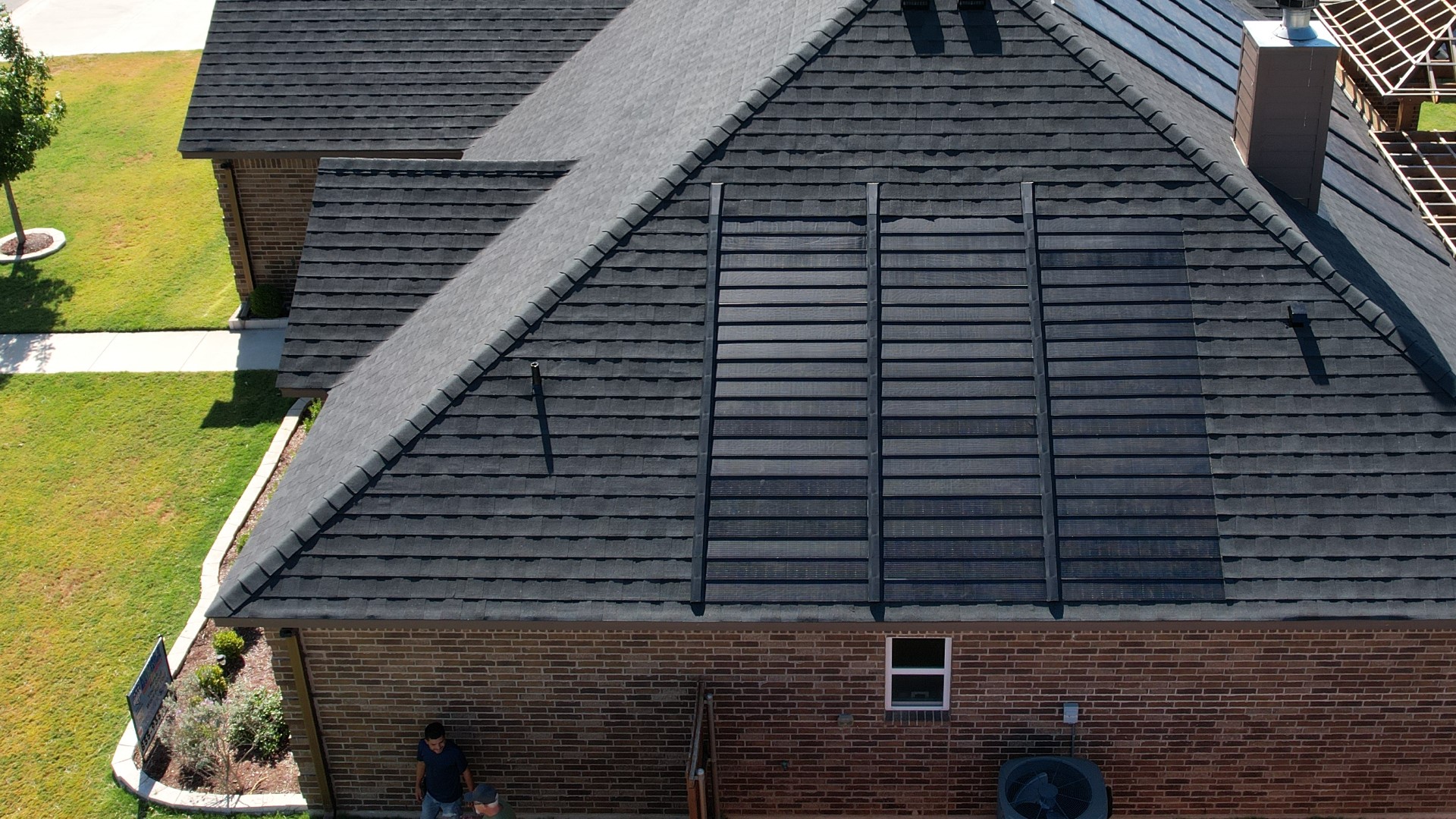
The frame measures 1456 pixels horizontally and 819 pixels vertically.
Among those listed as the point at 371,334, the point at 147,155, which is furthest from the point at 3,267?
the point at 371,334

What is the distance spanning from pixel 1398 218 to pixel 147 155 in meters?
25.1

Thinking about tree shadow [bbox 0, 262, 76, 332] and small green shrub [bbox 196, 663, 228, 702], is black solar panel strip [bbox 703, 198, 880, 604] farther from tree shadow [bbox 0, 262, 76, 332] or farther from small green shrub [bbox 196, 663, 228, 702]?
tree shadow [bbox 0, 262, 76, 332]

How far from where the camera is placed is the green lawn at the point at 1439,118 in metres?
30.7

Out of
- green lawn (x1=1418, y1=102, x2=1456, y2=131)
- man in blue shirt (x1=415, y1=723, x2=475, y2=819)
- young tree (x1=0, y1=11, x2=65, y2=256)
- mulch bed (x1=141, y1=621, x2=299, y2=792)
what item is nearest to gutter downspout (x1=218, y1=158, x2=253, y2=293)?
young tree (x1=0, y1=11, x2=65, y2=256)

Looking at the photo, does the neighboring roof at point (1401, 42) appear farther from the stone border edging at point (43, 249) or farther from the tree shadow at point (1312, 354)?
the stone border edging at point (43, 249)

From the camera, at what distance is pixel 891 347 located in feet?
42.3

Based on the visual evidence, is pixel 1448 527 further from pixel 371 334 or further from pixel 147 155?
pixel 147 155

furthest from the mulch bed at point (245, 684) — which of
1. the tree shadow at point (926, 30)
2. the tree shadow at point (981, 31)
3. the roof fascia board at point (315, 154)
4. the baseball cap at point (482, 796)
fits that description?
the tree shadow at point (981, 31)

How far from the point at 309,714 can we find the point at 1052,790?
657 centimetres

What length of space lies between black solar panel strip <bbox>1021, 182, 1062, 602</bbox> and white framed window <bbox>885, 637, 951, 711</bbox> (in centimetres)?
114

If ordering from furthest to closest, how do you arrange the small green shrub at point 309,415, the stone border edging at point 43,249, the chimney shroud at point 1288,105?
the stone border edging at point 43,249
the small green shrub at point 309,415
the chimney shroud at point 1288,105

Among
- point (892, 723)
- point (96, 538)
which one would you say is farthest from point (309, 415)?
point (892, 723)

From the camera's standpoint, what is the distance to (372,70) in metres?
22.7

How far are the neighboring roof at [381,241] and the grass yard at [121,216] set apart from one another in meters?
8.10
